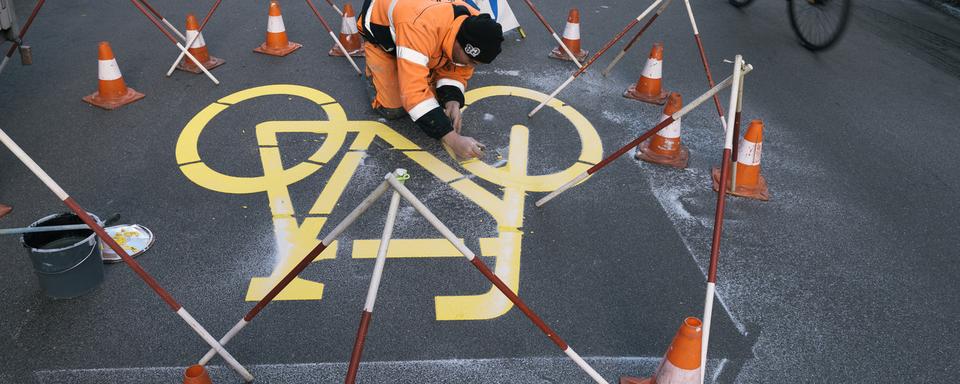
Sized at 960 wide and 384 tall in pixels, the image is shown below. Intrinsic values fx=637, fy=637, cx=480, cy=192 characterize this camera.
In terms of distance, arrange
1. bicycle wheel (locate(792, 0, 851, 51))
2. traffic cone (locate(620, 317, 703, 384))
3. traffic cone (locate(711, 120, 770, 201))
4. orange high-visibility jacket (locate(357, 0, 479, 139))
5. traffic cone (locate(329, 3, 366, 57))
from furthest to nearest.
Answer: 1. bicycle wheel (locate(792, 0, 851, 51))
2. traffic cone (locate(329, 3, 366, 57))
3. traffic cone (locate(711, 120, 770, 201))
4. orange high-visibility jacket (locate(357, 0, 479, 139))
5. traffic cone (locate(620, 317, 703, 384))

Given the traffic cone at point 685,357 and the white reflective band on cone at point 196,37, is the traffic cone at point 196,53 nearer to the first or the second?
the white reflective band on cone at point 196,37

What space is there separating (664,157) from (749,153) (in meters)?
0.59

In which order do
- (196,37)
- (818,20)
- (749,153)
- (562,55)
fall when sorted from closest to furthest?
(749,153), (196,37), (562,55), (818,20)

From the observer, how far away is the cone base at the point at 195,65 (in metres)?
5.62

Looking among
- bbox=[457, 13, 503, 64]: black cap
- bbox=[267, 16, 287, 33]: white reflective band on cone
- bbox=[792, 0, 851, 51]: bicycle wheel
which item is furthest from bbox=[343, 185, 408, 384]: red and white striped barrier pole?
bbox=[792, 0, 851, 51]: bicycle wheel

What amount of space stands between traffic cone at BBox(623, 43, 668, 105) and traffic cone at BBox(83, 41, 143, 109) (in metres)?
4.12

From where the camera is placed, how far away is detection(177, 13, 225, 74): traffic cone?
18.4 feet

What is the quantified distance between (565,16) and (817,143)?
3.44 m

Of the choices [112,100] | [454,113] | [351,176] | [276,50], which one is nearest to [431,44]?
[454,113]

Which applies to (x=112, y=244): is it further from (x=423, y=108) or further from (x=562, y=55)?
(x=562, y=55)

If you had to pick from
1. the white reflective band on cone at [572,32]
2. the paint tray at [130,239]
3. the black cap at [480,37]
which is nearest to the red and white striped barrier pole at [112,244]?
the paint tray at [130,239]

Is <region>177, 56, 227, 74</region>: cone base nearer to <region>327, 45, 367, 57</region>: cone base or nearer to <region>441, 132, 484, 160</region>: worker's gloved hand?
<region>327, 45, 367, 57</region>: cone base

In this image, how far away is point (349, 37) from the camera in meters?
6.11

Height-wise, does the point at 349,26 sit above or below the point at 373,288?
below
